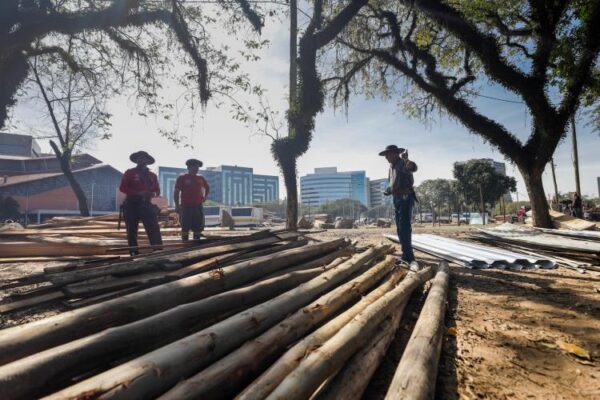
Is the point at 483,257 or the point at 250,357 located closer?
the point at 250,357

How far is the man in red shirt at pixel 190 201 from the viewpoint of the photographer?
22.4 feet

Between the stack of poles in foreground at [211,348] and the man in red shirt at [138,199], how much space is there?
3.71m

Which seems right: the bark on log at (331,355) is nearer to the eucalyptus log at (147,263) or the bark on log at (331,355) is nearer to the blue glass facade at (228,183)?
the eucalyptus log at (147,263)

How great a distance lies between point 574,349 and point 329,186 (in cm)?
16284

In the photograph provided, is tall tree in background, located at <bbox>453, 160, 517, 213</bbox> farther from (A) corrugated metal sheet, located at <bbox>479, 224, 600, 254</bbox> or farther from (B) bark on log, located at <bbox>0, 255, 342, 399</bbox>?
(B) bark on log, located at <bbox>0, 255, 342, 399</bbox>

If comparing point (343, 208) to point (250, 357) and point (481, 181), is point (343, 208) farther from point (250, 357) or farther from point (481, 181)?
point (250, 357)

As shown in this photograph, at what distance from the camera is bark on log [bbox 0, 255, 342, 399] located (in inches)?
52.4

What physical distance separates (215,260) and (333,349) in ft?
6.48

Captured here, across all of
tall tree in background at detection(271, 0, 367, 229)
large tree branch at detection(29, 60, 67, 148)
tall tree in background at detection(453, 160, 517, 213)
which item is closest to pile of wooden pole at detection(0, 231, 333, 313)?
tall tree in background at detection(271, 0, 367, 229)

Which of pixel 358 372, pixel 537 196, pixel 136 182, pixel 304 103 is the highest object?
pixel 304 103

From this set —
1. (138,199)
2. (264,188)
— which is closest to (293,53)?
(138,199)

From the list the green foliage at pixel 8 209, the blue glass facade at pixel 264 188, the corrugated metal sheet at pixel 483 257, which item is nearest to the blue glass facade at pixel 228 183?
the blue glass facade at pixel 264 188

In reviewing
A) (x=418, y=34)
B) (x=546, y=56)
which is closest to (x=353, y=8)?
(x=418, y=34)

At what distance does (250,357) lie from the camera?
1673 mm
